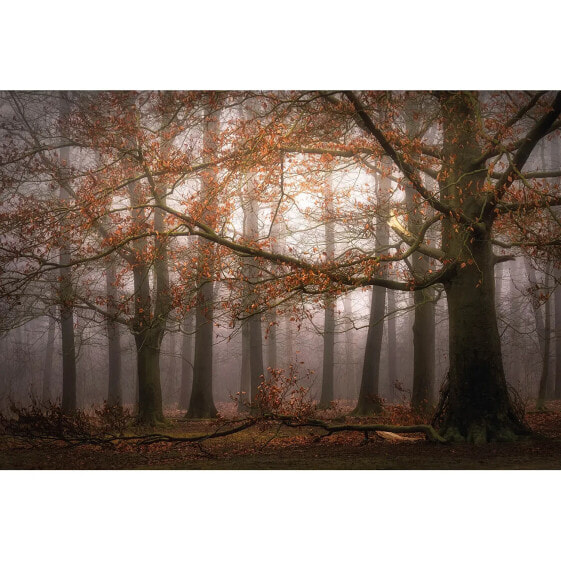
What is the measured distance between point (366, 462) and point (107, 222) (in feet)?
14.8

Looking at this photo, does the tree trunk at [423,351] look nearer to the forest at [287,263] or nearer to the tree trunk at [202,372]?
the forest at [287,263]

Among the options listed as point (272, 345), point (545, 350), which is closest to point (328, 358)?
point (272, 345)

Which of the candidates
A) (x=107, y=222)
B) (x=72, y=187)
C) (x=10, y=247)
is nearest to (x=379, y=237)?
(x=107, y=222)

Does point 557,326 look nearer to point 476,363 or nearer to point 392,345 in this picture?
point 476,363

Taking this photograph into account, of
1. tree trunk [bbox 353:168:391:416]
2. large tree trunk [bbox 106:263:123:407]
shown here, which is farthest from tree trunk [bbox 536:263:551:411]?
large tree trunk [bbox 106:263:123:407]

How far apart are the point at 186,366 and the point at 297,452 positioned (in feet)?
10.1

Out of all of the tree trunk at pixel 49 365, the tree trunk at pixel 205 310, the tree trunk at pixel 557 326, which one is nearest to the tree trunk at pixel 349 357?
the tree trunk at pixel 205 310

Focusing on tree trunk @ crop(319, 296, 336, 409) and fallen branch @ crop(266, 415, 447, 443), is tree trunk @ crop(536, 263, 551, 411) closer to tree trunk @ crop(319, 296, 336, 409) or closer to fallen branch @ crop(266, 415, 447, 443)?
fallen branch @ crop(266, 415, 447, 443)

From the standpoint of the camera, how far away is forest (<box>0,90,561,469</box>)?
6.58 meters

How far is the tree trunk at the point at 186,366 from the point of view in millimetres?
8438

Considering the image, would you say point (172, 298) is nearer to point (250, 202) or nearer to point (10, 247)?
point (250, 202)

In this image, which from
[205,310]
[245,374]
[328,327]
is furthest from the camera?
[245,374]

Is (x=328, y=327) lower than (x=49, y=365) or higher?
higher

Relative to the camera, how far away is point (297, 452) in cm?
652
